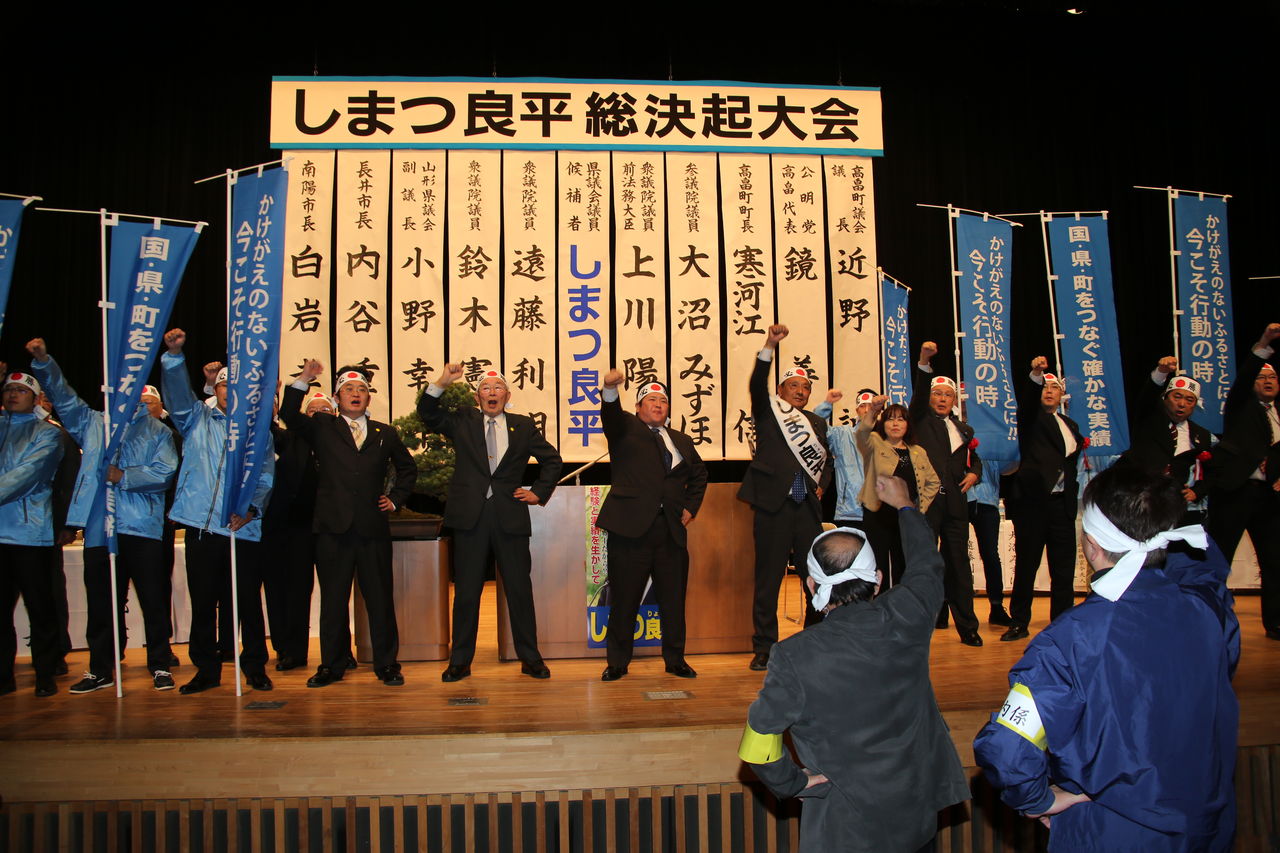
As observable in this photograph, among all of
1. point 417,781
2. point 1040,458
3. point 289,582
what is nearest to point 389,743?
point 417,781

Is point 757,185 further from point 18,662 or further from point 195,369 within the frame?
point 18,662

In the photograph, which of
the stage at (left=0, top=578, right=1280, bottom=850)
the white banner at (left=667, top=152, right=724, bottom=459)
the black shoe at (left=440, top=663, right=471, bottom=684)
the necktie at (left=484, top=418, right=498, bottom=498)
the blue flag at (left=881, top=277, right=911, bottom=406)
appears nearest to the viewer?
the stage at (left=0, top=578, right=1280, bottom=850)

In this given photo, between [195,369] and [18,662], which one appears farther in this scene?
[195,369]

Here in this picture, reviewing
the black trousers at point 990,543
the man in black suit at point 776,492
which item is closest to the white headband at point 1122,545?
the man in black suit at point 776,492

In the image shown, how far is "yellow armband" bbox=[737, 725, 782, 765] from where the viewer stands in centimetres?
179

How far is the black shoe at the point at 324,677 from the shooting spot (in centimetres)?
406

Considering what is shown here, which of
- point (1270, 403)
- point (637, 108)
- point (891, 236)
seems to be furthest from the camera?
point (891, 236)

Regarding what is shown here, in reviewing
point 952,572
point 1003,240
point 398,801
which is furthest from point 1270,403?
point 398,801

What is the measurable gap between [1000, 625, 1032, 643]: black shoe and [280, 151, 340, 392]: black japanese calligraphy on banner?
14.7ft

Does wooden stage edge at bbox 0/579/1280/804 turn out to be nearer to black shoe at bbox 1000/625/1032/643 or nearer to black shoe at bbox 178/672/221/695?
black shoe at bbox 178/672/221/695

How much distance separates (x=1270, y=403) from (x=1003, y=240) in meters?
1.69

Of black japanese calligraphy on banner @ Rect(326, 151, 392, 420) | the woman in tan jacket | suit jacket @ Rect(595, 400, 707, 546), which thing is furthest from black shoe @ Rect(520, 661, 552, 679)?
black japanese calligraphy on banner @ Rect(326, 151, 392, 420)

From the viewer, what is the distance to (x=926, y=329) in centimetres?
781

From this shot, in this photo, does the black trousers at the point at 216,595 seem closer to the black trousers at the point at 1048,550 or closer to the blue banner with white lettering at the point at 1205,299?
the black trousers at the point at 1048,550
